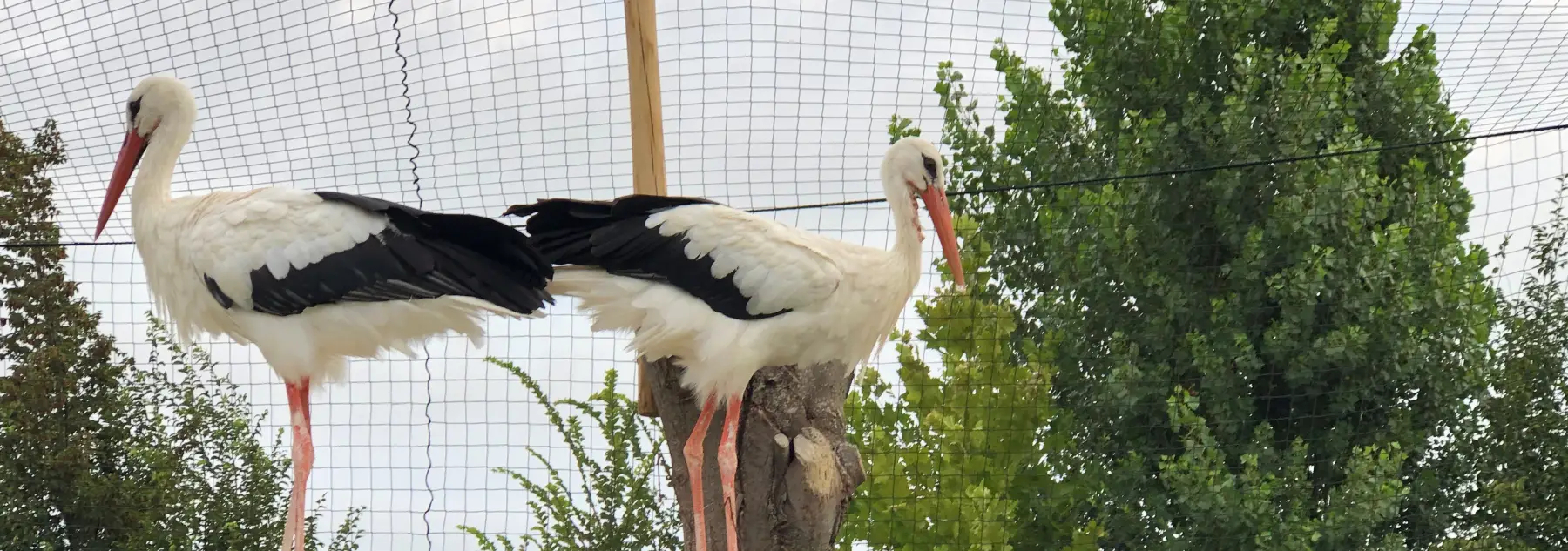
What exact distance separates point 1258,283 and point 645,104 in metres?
6.81

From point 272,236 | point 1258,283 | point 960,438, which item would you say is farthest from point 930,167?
point 1258,283

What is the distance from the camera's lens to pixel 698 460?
488 centimetres

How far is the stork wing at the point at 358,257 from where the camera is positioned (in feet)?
13.9

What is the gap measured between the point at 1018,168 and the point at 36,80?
8072mm

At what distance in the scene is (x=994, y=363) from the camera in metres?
10.1

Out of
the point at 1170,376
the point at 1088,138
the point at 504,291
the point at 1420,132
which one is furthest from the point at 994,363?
the point at 504,291

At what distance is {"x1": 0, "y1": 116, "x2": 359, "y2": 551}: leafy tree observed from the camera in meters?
9.55

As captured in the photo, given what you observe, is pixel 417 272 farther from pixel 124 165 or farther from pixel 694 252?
pixel 124 165

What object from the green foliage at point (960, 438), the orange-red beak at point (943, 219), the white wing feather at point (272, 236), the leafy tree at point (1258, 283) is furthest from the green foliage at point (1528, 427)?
the white wing feather at point (272, 236)

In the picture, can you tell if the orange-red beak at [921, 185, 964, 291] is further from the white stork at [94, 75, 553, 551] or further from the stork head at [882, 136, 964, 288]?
the white stork at [94, 75, 553, 551]

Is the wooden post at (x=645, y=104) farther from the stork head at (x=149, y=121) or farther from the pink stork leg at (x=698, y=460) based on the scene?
the stork head at (x=149, y=121)

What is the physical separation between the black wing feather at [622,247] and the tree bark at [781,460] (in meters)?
0.54

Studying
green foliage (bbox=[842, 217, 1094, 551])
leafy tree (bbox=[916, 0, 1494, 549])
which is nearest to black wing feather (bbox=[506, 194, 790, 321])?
green foliage (bbox=[842, 217, 1094, 551])

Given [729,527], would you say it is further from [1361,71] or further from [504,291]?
[1361,71]
